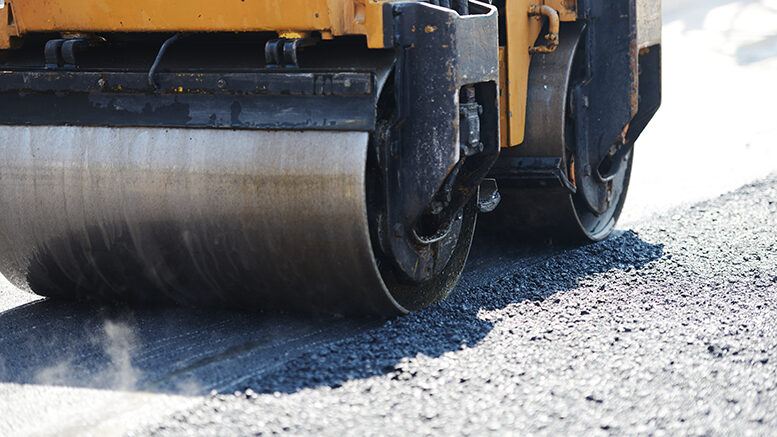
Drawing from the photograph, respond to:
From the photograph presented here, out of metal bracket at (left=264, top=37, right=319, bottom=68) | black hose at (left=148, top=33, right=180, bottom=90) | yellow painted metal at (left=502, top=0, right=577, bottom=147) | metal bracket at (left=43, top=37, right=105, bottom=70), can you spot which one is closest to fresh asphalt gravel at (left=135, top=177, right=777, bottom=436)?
yellow painted metal at (left=502, top=0, right=577, bottom=147)

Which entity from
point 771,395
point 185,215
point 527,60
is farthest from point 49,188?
point 771,395

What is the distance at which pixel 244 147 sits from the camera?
140 inches

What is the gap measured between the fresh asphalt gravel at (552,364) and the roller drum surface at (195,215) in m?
0.31

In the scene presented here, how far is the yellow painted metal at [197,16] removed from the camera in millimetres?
3533

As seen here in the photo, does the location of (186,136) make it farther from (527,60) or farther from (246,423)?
(527,60)

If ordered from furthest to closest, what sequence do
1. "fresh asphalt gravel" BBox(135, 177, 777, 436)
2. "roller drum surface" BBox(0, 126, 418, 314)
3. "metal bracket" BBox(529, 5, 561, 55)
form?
"metal bracket" BBox(529, 5, 561, 55)
"roller drum surface" BBox(0, 126, 418, 314)
"fresh asphalt gravel" BBox(135, 177, 777, 436)

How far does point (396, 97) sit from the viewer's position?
3654mm

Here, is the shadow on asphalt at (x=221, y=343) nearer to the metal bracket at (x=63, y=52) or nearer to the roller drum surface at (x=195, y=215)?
the roller drum surface at (x=195, y=215)

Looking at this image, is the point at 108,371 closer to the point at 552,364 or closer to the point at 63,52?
the point at 63,52

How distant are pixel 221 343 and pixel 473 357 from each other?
0.87 m

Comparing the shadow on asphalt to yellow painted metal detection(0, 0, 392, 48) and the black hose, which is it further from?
yellow painted metal detection(0, 0, 392, 48)

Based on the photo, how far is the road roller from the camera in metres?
3.53

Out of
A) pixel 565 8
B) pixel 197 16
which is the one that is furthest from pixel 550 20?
pixel 197 16

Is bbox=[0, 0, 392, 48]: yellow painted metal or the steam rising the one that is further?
bbox=[0, 0, 392, 48]: yellow painted metal
